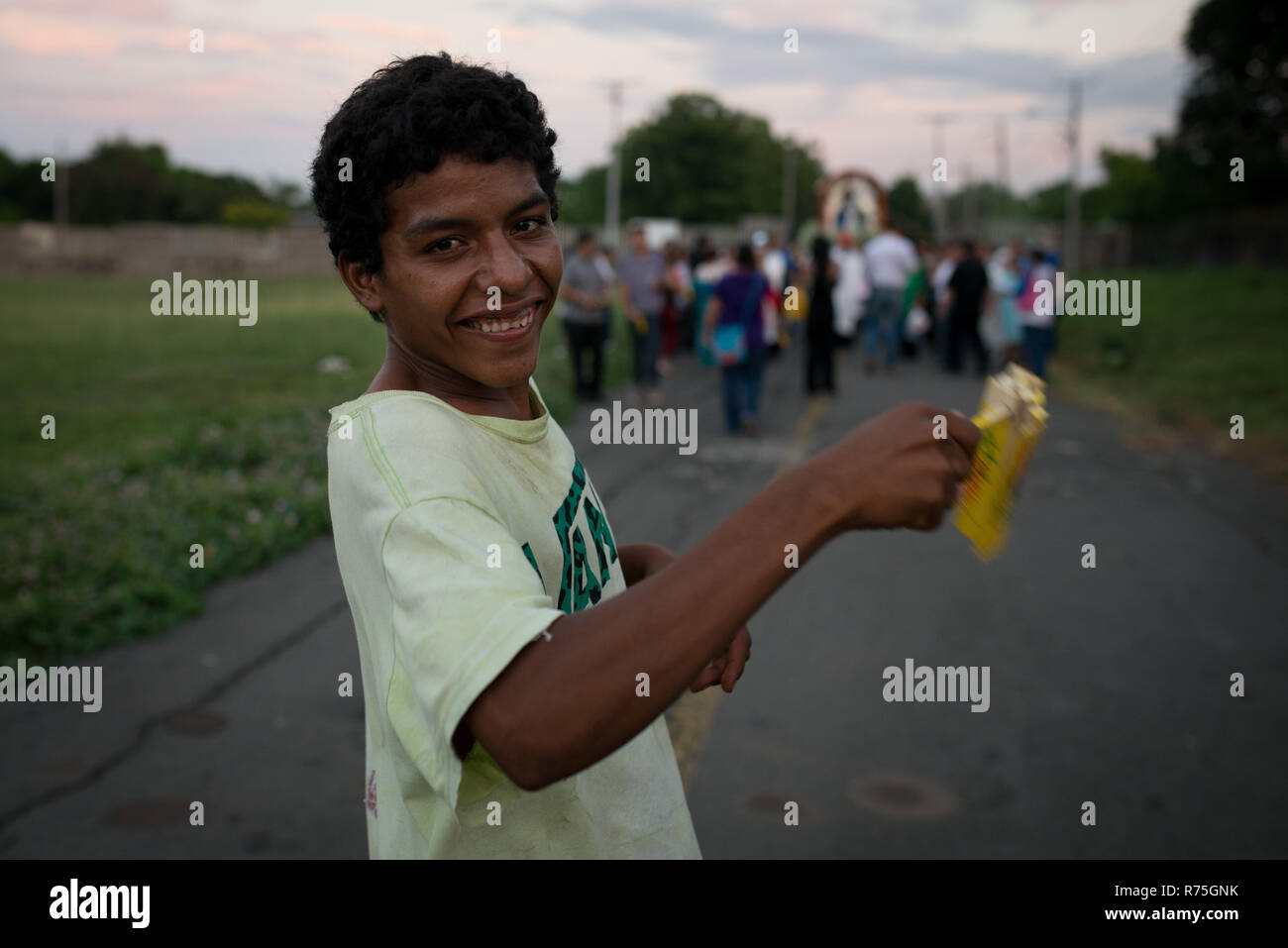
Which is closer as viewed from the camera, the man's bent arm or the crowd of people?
the man's bent arm

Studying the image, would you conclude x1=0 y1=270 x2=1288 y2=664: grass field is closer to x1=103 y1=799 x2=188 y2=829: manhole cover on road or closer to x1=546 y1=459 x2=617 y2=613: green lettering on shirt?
x1=103 y1=799 x2=188 y2=829: manhole cover on road

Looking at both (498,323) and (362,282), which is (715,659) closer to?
Answer: (498,323)

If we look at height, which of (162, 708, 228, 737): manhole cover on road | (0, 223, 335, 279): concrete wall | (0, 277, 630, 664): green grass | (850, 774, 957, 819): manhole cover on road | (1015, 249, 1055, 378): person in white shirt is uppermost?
(0, 223, 335, 279): concrete wall

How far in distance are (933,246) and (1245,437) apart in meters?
13.3

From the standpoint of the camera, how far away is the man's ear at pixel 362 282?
1.56 meters

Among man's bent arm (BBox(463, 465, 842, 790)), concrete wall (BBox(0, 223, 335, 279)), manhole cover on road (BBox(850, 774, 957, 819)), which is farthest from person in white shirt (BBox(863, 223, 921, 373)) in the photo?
Answer: concrete wall (BBox(0, 223, 335, 279))

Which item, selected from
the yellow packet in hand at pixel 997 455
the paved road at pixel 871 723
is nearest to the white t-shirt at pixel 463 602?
the yellow packet in hand at pixel 997 455

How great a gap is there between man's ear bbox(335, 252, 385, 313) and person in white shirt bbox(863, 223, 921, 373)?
1687 centimetres

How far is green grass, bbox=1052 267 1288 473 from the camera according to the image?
13.7 m

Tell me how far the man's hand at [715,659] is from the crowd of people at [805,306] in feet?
33.7

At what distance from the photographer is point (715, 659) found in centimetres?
169

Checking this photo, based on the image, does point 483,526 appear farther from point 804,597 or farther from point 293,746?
point 804,597

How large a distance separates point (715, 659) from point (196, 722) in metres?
4.02

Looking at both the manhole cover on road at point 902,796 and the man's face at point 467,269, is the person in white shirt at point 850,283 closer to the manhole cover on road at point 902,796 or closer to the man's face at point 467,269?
the manhole cover on road at point 902,796
